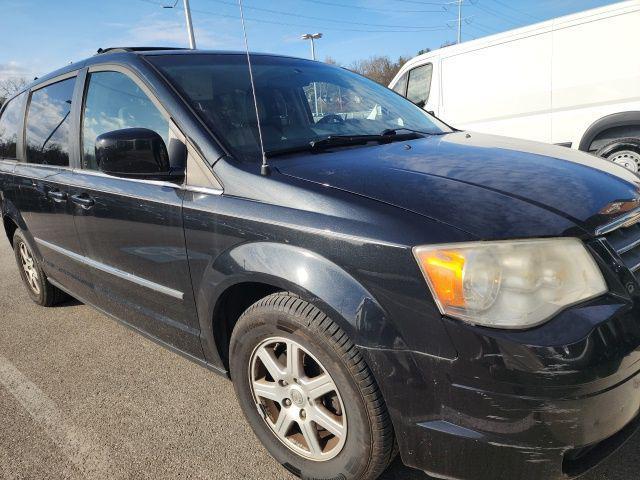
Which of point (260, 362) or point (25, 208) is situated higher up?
point (25, 208)

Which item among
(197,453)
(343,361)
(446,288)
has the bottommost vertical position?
(197,453)

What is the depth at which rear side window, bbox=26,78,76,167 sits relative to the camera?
299 centimetres

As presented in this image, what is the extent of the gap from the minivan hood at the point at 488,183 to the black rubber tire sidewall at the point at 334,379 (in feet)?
1.74

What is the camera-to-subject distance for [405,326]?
1.43 meters

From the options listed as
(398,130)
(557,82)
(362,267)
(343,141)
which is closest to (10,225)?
(343,141)

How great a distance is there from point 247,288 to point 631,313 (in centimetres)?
132

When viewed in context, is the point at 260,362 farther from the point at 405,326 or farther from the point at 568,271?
the point at 568,271

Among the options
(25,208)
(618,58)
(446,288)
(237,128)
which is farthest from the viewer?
(618,58)

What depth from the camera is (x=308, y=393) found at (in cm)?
178

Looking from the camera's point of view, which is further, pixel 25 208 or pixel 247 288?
pixel 25 208

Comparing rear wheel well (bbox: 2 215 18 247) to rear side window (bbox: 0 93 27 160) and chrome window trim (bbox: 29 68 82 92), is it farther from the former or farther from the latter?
chrome window trim (bbox: 29 68 82 92)

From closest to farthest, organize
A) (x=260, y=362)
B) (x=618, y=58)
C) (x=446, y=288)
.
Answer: (x=446, y=288) < (x=260, y=362) < (x=618, y=58)

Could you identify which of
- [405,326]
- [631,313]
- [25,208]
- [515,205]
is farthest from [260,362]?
[25,208]

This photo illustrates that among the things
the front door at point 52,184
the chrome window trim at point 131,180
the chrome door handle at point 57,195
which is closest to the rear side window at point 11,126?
the front door at point 52,184
